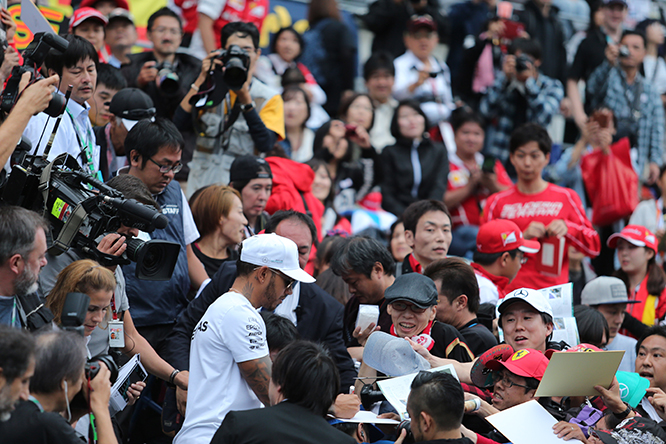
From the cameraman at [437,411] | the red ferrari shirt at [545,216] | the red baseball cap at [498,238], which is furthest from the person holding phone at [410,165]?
the cameraman at [437,411]

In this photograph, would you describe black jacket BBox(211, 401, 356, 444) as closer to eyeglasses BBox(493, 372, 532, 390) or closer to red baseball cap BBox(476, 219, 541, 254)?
eyeglasses BBox(493, 372, 532, 390)

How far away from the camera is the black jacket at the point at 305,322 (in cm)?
474

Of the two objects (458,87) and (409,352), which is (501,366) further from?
(458,87)

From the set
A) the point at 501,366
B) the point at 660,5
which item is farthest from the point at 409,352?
the point at 660,5

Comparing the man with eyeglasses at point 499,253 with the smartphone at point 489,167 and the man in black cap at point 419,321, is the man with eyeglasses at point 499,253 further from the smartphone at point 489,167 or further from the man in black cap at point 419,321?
the smartphone at point 489,167

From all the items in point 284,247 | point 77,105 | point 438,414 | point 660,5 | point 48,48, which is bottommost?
point 438,414

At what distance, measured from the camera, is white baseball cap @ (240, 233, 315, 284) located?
400 cm

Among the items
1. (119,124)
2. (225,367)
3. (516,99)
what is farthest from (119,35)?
(516,99)

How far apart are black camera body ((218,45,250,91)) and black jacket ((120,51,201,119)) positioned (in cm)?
71

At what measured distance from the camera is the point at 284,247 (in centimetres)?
404

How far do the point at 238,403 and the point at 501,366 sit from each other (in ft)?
4.56

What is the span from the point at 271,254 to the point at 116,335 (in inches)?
37.3

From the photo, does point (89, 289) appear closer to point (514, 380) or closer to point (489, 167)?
point (514, 380)

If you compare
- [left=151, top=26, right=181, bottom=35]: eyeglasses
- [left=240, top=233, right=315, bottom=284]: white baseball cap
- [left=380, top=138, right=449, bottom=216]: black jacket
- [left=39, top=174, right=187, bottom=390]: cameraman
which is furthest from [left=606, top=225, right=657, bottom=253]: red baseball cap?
[left=39, top=174, right=187, bottom=390]: cameraman
